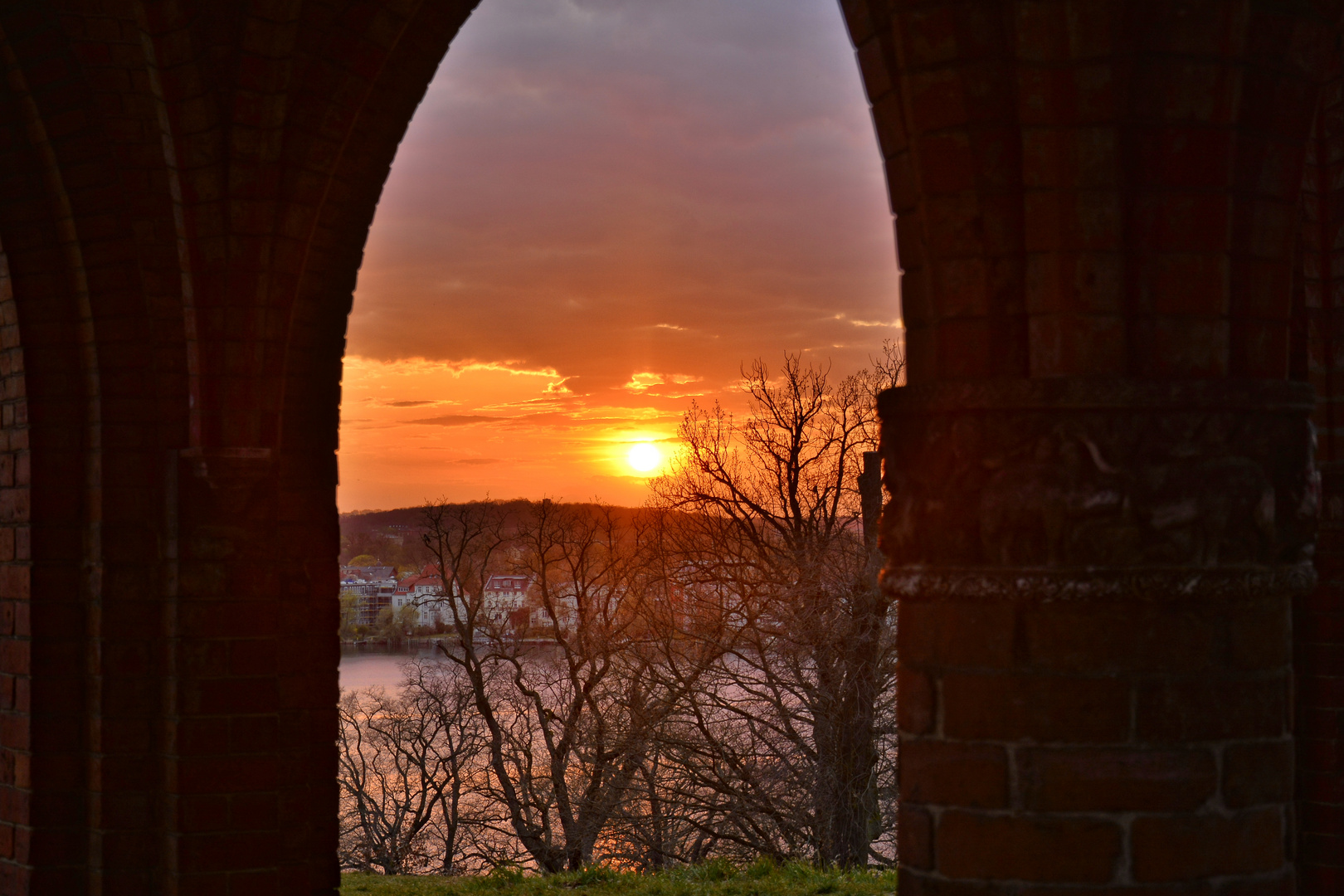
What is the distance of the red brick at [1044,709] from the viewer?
2.22 m

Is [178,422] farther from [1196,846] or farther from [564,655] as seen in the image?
[564,655]

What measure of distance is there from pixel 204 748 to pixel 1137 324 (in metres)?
3.94

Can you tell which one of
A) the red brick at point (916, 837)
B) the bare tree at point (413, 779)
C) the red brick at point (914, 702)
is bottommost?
the bare tree at point (413, 779)

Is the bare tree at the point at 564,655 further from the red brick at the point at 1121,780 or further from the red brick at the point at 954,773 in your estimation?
the red brick at the point at 1121,780

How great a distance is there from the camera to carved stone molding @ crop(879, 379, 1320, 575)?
220cm

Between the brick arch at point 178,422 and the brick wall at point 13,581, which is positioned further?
the brick wall at point 13,581

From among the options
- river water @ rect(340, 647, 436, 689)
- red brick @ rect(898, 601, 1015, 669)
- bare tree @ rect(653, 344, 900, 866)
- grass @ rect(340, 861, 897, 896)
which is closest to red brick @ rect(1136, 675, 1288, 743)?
red brick @ rect(898, 601, 1015, 669)

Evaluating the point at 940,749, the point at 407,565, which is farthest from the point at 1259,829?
the point at 407,565

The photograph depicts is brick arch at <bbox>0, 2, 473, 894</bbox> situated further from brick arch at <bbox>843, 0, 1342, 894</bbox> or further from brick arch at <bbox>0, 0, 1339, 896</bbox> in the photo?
brick arch at <bbox>843, 0, 1342, 894</bbox>

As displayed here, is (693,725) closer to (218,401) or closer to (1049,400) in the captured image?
(218,401)

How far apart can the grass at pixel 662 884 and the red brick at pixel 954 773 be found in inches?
256

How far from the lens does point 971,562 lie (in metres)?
2.29

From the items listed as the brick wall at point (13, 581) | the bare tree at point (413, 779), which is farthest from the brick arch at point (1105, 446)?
the bare tree at point (413, 779)

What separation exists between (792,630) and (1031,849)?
1491cm
